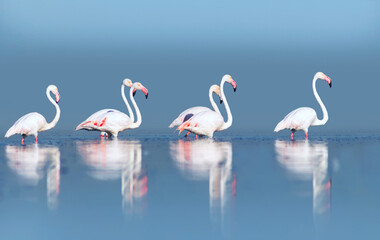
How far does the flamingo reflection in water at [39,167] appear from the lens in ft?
25.3

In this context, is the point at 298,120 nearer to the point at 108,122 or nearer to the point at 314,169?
the point at 108,122

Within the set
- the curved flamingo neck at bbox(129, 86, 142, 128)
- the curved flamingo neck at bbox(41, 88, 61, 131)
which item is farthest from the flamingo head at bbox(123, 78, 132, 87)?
the curved flamingo neck at bbox(41, 88, 61, 131)

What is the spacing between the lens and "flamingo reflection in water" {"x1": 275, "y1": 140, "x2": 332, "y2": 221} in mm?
6891

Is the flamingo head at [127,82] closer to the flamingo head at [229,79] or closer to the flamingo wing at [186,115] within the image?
the flamingo wing at [186,115]

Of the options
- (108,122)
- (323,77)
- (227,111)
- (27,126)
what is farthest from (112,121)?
(323,77)

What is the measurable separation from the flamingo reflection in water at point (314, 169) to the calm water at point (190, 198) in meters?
0.02

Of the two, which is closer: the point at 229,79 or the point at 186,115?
the point at 186,115

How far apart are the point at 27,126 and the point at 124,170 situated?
884cm

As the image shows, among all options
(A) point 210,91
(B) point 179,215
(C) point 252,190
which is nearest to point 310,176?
(C) point 252,190

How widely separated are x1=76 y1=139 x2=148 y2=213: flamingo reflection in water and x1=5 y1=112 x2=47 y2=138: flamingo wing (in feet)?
13.6

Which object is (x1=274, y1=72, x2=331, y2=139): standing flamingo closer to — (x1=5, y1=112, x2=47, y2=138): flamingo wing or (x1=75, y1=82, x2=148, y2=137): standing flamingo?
(x1=75, y1=82, x2=148, y2=137): standing flamingo

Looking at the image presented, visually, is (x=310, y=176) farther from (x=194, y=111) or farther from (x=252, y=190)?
(x=194, y=111)

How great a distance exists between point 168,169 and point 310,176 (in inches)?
87.8

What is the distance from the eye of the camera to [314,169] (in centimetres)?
980
